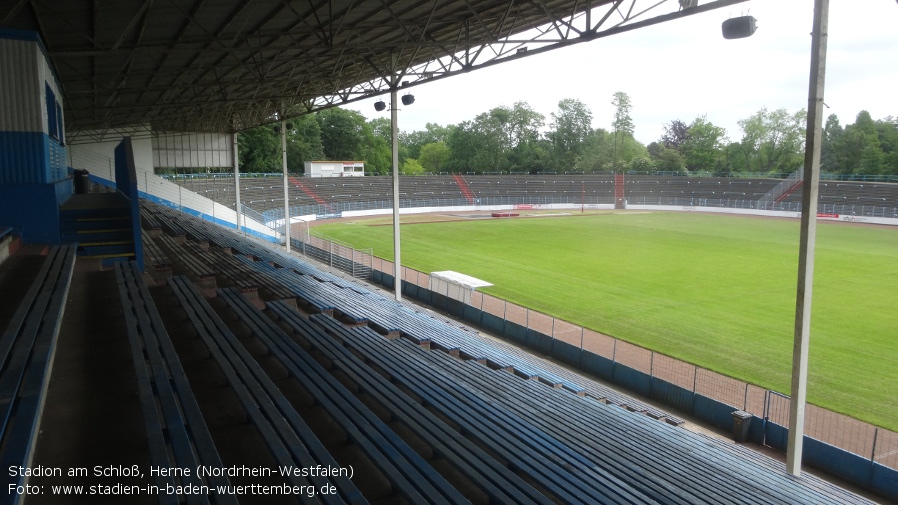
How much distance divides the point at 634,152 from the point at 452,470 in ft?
338

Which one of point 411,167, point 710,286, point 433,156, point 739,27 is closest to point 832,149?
point 710,286

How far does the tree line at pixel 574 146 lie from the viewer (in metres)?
67.7

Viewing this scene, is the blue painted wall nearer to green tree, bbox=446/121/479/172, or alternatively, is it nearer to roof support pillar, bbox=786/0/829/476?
roof support pillar, bbox=786/0/829/476

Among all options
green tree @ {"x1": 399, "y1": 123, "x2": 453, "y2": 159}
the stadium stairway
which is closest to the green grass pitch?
the stadium stairway

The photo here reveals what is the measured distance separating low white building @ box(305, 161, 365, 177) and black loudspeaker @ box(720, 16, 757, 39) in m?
61.3

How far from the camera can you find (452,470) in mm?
4754

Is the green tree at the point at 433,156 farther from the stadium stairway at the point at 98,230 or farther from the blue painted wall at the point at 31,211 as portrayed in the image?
the blue painted wall at the point at 31,211

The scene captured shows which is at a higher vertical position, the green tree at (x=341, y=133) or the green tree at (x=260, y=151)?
the green tree at (x=341, y=133)

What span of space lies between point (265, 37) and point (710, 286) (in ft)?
67.0

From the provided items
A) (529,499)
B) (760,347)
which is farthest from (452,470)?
(760,347)

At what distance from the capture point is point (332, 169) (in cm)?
6844

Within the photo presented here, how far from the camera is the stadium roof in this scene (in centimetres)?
1145

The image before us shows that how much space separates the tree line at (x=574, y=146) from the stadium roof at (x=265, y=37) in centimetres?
4764

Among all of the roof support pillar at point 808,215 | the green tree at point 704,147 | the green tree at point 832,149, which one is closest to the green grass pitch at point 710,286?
the roof support pillar at point 808,215
